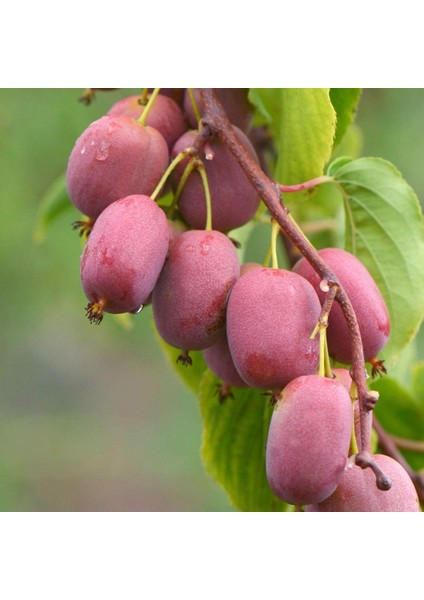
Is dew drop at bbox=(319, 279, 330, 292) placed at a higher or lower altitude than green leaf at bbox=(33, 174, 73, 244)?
higher

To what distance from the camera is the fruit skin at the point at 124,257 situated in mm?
728

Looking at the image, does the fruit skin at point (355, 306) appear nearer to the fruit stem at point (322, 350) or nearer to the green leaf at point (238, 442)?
the fruit stem at point (322, 350)

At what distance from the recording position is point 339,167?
1.00 metres

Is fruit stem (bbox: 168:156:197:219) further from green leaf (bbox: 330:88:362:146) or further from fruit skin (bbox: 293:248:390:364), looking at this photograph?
green leaf (bbox: 330:88:362:146)

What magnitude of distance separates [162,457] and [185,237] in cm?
285

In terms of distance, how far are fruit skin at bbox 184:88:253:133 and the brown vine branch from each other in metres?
0.04

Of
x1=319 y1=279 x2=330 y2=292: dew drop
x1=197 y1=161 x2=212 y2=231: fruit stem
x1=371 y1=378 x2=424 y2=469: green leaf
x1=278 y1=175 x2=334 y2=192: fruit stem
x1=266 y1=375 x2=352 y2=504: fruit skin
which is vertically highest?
x1=197 y1=161 x2=212 y2=231: fruit stem

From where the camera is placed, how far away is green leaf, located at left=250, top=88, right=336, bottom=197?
3.03 feet

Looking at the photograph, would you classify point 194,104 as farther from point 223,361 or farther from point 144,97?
point 223,361

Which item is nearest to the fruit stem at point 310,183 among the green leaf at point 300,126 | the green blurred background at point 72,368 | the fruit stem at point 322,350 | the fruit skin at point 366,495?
the green leaf at point 300,126

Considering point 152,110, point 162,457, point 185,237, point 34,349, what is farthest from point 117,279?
point 34,349

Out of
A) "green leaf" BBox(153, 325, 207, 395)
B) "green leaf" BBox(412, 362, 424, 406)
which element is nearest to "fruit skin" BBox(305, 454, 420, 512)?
"green leaf" BBox(153, 325, 207, 395)

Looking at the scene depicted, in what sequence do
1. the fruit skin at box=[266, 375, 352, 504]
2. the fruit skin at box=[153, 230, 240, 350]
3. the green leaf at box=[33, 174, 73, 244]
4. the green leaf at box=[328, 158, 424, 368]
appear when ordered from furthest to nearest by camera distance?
the green leaf at box=[33, 174, 73, 244] → the green leaf at box=[328, 158, 424, 368] → the fruit skin at box=[153, 230, 240, 350] → the fruit skin at box=[266, 375, 352, 504]

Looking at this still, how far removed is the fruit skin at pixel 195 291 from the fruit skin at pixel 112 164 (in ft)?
0.29
